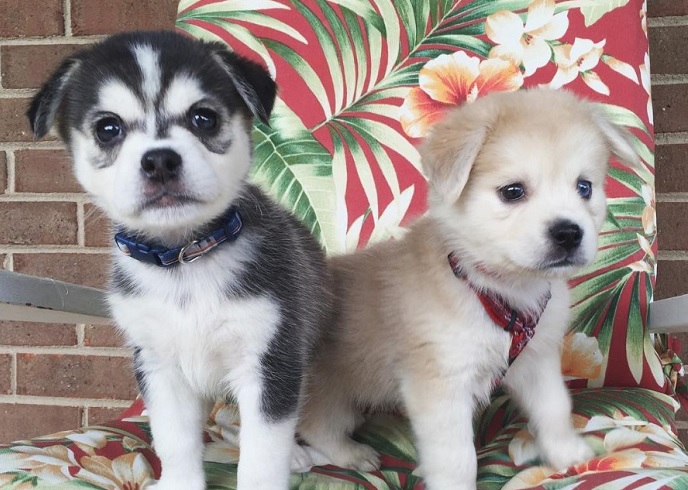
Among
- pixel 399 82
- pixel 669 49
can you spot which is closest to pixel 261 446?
pixel 399 82

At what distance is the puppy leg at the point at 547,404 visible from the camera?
1409mm

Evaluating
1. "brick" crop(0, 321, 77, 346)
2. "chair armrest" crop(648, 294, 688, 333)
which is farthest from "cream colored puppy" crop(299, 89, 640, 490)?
"brick" crop(0, 321, 77, 346)

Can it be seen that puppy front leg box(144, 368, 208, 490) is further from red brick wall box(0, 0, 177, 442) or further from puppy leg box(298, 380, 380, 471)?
red brick wall box(0, 0, 177, 442)

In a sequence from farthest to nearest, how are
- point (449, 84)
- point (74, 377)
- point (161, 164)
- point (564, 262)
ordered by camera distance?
point (74, 377) < point (449, 84) < point (564, 262) < point (161, 164)

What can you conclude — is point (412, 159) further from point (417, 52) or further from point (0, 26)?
point (0, 26)

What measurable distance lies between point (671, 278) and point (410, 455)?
1322mm

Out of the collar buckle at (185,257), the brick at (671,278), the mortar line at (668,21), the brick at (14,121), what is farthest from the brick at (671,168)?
the brick at (14,121)

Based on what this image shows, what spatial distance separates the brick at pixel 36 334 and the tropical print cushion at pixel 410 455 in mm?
1075

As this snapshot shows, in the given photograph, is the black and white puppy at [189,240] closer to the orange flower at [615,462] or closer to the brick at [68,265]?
the orange flower at [615,462]

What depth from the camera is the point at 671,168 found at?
7.67 ft

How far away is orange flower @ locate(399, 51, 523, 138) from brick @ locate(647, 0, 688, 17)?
0.66 m

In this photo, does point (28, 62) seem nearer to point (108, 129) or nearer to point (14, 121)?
point (14, 121)

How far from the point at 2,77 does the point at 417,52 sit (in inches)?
61.3

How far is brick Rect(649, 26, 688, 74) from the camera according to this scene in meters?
2.29
